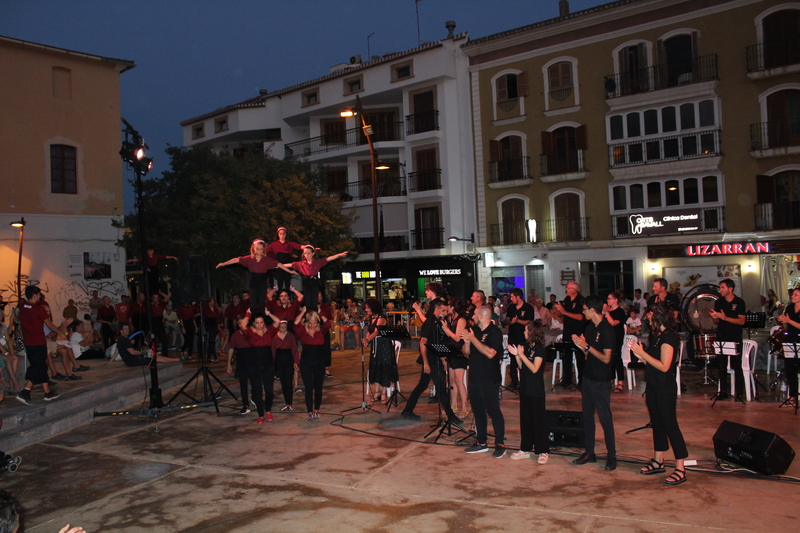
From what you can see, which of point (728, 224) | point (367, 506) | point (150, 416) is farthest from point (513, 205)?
point (367, 506)

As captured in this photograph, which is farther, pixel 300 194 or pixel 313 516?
pixel 300 194

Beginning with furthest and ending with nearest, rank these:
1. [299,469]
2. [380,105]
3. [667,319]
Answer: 1. [380,105]
2. [299,469]
3. [667,319]

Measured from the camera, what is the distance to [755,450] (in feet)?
19.6

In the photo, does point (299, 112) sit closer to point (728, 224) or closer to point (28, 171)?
point (28, 171)

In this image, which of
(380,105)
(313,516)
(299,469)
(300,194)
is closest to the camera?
(313,516)

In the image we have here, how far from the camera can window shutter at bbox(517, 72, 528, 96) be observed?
27578 millimetres

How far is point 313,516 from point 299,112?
103ft

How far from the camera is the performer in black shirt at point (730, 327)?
9.41 meters

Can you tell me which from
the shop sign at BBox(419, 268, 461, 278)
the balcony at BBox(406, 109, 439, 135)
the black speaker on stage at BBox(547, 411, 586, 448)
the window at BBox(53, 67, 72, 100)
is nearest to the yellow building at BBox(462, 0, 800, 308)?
the shop sign at BBox(419, 268, 461, 278)

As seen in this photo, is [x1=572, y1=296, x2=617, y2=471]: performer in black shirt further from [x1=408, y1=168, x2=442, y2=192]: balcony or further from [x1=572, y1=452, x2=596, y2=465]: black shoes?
[x1=408, y1=168, x2=442, y2=192]: balcony

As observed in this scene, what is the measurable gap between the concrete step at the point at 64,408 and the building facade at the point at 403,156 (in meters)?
17.0

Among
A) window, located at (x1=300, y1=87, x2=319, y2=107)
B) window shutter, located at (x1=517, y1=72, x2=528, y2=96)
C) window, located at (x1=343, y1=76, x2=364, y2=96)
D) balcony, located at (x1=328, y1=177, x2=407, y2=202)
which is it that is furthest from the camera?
window, located at (x1=300, y1=87, x2=319, y2=107)

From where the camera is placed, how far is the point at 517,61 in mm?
27703

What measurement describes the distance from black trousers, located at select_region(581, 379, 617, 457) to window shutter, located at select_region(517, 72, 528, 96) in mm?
23224
